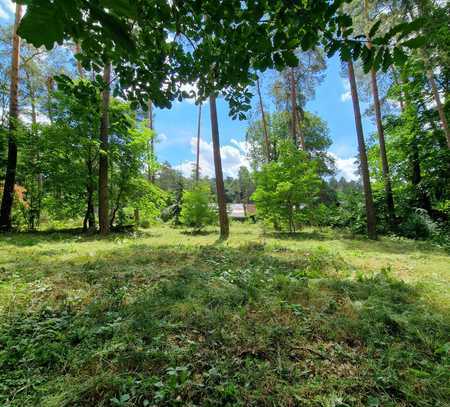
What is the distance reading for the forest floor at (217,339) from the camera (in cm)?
144

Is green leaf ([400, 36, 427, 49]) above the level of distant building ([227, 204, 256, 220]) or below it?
below

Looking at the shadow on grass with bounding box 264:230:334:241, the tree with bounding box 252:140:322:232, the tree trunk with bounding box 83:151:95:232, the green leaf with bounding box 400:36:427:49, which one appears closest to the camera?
the green leaf with bounding box 400:36:427:49

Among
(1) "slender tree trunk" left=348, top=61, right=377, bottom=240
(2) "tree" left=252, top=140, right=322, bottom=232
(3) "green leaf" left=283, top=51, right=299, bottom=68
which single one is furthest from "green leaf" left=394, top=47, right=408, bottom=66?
(1) "slender tree trunk" left=348, top=61, right=377, bottom=240

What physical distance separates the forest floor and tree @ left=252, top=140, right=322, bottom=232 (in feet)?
19.7

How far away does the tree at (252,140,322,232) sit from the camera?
9.26 metres

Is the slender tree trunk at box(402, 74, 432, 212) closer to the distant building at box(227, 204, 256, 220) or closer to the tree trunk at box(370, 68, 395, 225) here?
the tree trunk at box(370, 68, 395, 225)

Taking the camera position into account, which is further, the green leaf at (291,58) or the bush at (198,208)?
the bush at (198,208)

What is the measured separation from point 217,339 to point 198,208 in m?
8.52

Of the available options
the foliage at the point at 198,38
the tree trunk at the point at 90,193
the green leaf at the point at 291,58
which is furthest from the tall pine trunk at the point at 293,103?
the green leaf at the point at 291,58

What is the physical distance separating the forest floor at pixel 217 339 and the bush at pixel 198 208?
22.6 feet

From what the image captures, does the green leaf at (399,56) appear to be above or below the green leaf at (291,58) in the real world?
below

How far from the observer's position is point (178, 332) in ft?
6.59

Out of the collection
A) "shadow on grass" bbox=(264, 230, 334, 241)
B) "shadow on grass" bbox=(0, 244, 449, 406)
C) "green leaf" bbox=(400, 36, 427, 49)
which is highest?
"green leaf" bbox=(400, 36, 427, 49)

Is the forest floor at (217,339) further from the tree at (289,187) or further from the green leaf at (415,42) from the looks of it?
the tree at (289,187)
